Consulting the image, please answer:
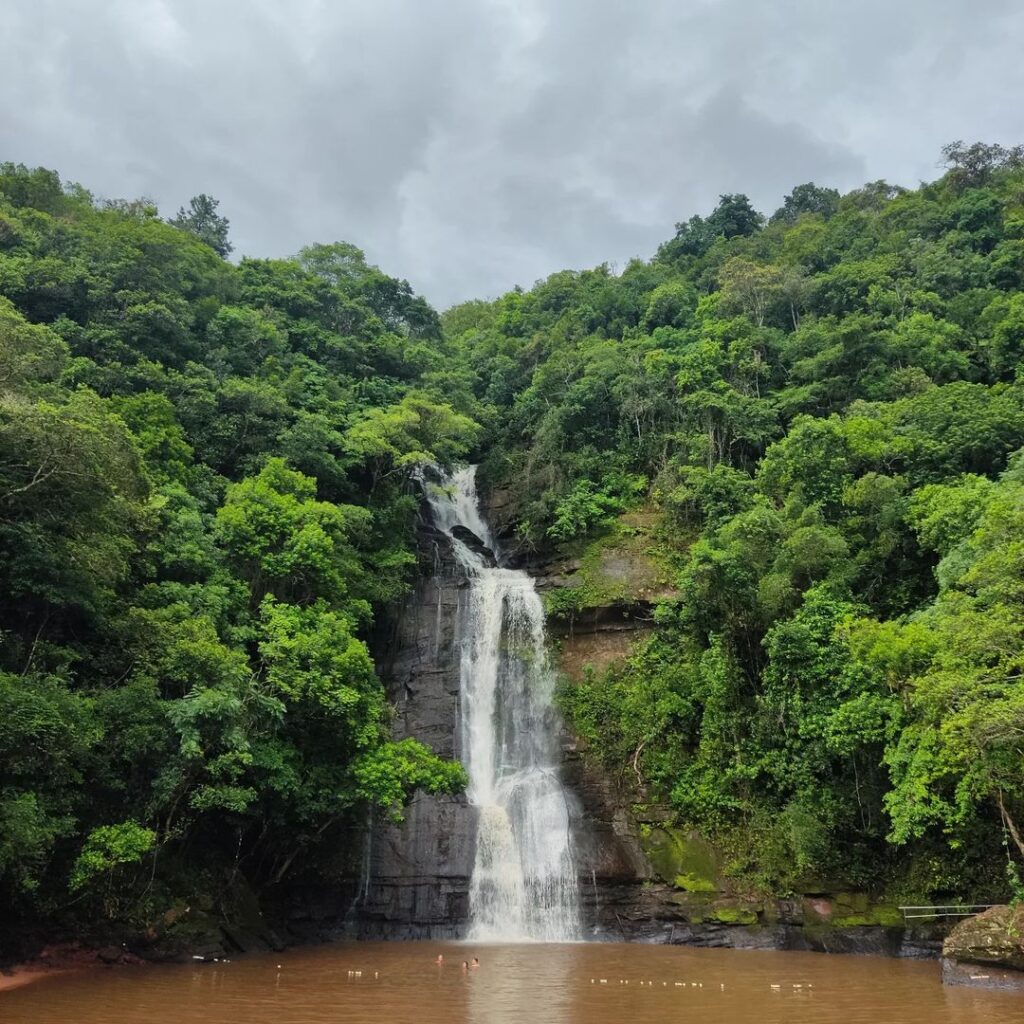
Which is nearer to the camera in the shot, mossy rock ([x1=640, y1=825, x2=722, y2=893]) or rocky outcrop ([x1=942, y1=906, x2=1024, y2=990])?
rocky outcrop ([x1=942, y1=906, x2=1024, y2=990])

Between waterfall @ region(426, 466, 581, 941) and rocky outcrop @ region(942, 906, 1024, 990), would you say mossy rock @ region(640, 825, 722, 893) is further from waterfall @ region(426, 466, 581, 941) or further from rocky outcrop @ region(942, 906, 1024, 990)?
rocky outcrop @ region(942, 906, 1024, 990)

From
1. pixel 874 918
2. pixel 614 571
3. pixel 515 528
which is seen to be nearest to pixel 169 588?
pixel 614 571

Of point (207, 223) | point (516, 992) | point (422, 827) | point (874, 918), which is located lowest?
point (516, 992)

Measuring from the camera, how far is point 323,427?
2308 cm

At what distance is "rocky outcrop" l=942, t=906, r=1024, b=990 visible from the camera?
36.3ft

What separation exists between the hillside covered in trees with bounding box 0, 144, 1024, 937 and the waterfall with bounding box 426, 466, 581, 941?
4.83 ft

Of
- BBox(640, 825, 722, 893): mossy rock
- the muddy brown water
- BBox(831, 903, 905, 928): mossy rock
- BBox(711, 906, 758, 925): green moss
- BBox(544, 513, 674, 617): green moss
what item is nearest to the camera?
the muddy brown water

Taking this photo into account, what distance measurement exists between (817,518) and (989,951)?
32.5 ft

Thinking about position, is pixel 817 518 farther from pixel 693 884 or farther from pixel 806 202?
pixel 806 202

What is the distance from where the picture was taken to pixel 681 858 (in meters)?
17.4

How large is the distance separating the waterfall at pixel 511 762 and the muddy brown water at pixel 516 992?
294cm

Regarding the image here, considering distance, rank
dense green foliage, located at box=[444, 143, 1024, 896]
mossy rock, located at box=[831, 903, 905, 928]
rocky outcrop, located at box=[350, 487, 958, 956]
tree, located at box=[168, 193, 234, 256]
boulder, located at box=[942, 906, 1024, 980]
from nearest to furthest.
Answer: boulder, located at box=[942, 906, 1024, 980]
dense green foliage, located at box=[444, 143, 1024, 896]
mossy rock, located at box=[831, 903, 905, 928]
rocky outcrop, located at box=[350, 487, 958, 956]
tree, located at box=[168, 193, 234, 256]

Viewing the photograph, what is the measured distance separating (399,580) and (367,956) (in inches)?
401

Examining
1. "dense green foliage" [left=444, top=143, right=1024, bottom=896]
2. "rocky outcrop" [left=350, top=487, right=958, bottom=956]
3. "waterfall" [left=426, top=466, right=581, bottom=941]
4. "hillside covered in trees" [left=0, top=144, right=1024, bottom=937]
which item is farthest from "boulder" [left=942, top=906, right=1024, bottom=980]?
"waterfall" [left=426, top=466, right=581, bottom=941]
